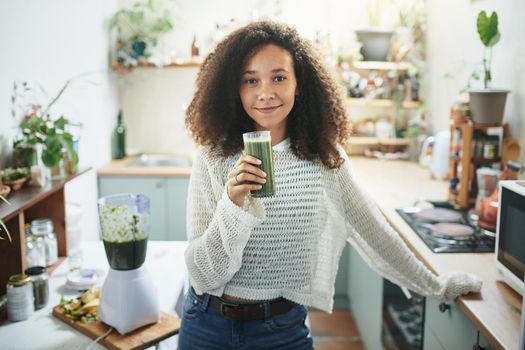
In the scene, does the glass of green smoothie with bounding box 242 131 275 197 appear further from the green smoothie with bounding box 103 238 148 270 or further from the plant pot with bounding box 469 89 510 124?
the plant pot with bounding box 469 89 510 124

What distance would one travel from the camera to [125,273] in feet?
5.14

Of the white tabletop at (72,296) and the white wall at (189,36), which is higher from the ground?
the white wall at (189,36)

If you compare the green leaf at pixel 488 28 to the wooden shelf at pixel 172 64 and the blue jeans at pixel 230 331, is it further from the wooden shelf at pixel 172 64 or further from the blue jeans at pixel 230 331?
the wooden shelf at pixel 172 64

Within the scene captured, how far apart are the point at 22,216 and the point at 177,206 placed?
1.86 metres

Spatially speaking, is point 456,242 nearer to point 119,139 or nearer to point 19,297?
point 19,297

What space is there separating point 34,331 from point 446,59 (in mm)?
2936

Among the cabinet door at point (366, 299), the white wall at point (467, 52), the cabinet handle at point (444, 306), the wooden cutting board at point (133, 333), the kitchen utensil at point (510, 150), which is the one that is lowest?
the cabinet door at point (366, 299)

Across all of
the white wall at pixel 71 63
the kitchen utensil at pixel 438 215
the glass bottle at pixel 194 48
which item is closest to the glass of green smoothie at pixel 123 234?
the white wall at pixel 71 63

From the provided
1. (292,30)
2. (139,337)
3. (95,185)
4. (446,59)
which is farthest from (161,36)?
(139,337)

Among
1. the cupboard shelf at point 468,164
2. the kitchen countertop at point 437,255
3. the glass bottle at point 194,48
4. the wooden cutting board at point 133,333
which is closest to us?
the kitchen countertop at point 437,255

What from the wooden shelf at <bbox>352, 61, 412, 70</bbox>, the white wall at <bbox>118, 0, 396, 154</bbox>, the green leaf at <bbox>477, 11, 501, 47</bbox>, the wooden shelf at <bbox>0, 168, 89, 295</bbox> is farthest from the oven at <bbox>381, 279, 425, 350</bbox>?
the white wall at <bbox>118, 0, 396, 154</bbox>

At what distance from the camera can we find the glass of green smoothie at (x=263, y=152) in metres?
1.28

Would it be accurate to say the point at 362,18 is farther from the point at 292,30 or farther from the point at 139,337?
the point at 139,337

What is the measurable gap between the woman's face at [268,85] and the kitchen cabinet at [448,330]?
78 centimetres
